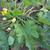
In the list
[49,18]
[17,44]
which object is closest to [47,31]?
[49,18]

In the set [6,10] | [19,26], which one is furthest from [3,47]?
[6,10]

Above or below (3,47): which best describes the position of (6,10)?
above

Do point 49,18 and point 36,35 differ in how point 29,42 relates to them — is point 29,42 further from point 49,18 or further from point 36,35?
point 49,18

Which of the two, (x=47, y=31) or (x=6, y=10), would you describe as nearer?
(x=47, y=31)

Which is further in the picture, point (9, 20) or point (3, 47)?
point (9, 20)

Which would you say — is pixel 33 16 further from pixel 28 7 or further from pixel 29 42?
pixel 29 42

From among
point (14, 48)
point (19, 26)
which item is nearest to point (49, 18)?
point (19, 26)

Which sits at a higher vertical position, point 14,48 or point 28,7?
point 28,7

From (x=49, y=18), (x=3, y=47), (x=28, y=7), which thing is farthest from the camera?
(x=28, y=7)

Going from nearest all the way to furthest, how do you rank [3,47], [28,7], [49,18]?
[3,47], [49,18], [28,7]
